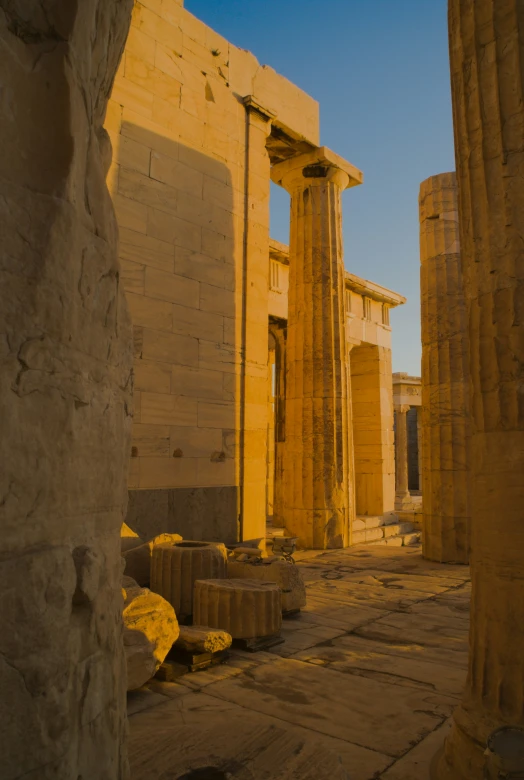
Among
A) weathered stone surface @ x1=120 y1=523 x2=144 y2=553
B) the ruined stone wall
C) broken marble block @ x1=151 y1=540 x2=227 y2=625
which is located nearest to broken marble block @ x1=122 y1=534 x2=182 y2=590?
weathered stone surface @ x1=120 y1=523 x2=144 y2=553

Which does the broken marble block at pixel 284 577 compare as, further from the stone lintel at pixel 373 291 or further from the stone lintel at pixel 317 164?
the stone lintel at pixel 373 291

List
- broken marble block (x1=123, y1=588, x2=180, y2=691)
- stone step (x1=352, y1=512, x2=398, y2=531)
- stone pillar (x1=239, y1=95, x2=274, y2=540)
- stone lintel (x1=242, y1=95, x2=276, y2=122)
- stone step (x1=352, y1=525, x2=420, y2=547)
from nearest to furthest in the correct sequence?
broken marble block (x1=123, y1=588, x2=180, y2=691)
stone pillar (x1=239, y1=95, x2=274, y2=540)
stone lintel (x1=242, y1=95, x2=276, y2=122)
stone step (x1=352, y1=525, x2=420, y2=547)
stone step (x1=352, y1=512, x2=398, y2=531)

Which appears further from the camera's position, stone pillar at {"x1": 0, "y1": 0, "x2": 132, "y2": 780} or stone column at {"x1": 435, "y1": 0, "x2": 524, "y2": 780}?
stone column at {"x1": 435, "y1": 0, "x2": 524, "y2": 780}

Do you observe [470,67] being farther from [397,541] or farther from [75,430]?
[397,541]

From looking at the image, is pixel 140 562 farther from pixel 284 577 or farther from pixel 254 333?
pixel 254 333

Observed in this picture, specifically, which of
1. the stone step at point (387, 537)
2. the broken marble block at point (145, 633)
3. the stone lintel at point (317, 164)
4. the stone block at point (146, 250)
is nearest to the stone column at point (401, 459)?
the stone step at point (387, 537)

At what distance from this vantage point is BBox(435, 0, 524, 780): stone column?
2863 millimetres

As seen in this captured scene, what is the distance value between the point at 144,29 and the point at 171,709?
8.25 metres

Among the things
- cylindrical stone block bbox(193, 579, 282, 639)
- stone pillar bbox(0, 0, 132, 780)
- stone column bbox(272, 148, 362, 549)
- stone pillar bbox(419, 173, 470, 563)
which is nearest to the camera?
stone pillar bbox(0, 0, 132, 780)

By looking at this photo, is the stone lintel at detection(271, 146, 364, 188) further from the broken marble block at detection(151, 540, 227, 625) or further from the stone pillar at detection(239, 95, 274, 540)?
the broken marble block at detection(151, 540, 227, 625)

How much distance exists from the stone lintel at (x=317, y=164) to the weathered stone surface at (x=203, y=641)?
32.7 ft

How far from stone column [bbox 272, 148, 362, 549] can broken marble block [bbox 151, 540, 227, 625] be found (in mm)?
6037

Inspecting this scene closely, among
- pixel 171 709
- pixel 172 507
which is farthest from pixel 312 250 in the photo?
pixel 171 709

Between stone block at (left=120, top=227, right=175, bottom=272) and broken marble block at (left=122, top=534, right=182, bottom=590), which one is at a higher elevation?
stone block at (left=120, top=227, right=175, bottom=272)
